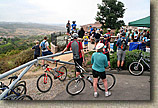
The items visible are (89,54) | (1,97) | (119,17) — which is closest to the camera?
(1,97)

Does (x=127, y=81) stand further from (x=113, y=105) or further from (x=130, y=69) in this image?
(x=113, y=105)

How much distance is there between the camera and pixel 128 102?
360 centimetres

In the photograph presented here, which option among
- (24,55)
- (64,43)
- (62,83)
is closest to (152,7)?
(62,83)

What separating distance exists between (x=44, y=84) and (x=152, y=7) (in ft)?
11.4

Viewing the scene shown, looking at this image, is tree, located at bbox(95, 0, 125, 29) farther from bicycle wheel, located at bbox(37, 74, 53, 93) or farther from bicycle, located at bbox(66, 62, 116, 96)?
bicycle wheel, located at bbox(37, 74, 53, 93)

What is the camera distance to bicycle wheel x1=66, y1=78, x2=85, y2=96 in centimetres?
398

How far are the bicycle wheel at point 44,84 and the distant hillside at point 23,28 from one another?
1.82 metres

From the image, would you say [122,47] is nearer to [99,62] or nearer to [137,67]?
[137,67]

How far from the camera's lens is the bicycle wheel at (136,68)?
5.05 m

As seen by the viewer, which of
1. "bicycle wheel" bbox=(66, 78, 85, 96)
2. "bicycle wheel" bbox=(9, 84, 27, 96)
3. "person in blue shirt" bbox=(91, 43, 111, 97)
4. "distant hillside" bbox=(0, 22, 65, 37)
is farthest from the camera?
"distant hillside" bbox=(0, 22, 65, 37)

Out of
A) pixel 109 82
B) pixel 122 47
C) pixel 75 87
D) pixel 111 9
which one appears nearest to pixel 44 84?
pixel 75 87

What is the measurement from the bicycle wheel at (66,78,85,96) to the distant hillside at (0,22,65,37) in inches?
101

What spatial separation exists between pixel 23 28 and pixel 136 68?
13.2 ft

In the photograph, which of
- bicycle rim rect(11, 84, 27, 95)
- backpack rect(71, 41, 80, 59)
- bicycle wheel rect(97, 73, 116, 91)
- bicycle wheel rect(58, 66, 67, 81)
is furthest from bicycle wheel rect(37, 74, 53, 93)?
bicycle wheel rect(97, 73, 116, 91)
